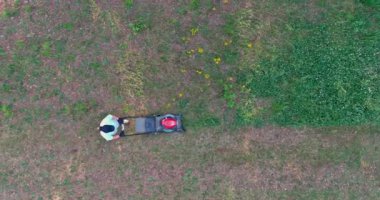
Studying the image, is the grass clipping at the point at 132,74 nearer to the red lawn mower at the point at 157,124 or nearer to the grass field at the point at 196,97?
the grass field at the point at 196,97

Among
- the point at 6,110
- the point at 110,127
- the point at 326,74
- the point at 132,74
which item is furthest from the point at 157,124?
the point at 326,74

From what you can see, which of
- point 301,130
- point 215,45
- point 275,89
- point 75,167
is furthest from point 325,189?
point 75,167

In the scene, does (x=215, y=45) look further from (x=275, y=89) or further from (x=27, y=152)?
(x=27, y=152)

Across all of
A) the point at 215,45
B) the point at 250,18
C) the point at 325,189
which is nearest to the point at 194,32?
the point at 215,45

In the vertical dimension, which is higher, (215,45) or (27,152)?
(215,45)

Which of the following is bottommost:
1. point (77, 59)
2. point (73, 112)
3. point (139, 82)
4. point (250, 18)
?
point (73, 112)

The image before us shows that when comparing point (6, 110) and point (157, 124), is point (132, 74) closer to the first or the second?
point (157, 124)
